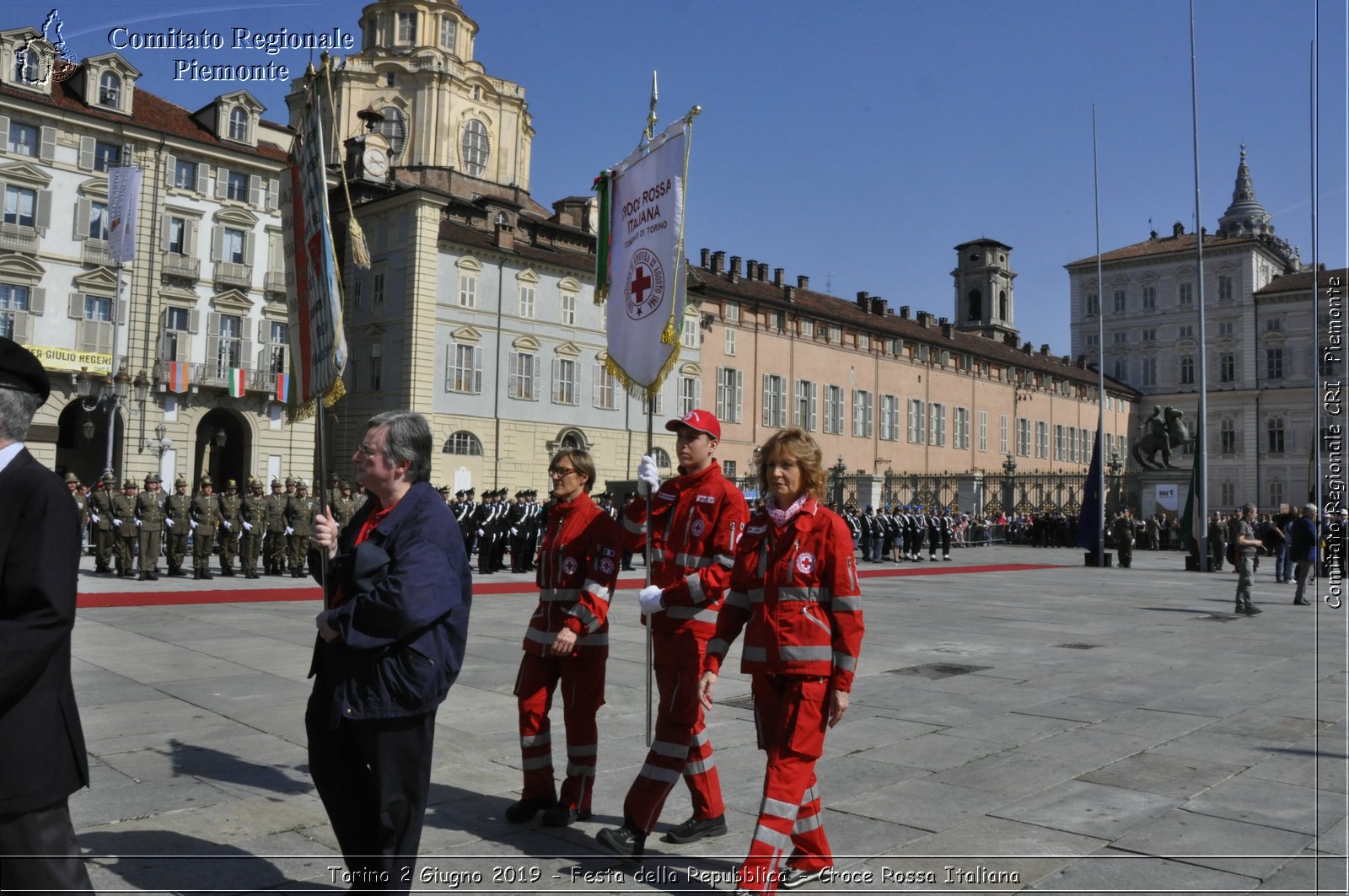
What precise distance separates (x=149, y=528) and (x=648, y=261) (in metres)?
14.1

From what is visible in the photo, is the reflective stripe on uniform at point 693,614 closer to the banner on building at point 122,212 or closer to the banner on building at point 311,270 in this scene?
the banner on building at point 311,270

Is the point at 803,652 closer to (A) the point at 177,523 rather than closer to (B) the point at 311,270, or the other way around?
(B) the point at 311,270

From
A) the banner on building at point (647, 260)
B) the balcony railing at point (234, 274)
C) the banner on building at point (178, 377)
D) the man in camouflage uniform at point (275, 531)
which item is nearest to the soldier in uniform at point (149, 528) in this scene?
the man in camouflage uniform at point (275, 531)

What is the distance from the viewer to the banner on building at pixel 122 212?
94.9 feet

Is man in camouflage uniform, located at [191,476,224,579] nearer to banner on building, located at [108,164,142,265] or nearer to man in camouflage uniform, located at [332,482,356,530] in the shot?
man in camouflage uniform, located at [332,482,356,530]

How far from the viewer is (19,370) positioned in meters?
2.76

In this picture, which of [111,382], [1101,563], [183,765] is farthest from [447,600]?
[111,382]

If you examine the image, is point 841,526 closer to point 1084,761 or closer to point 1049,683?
point 1084,761

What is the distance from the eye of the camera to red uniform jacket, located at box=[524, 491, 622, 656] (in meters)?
4.74

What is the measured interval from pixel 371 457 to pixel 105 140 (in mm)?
39208

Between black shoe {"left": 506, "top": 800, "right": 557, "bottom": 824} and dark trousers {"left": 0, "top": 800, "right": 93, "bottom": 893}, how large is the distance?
2.21 meters

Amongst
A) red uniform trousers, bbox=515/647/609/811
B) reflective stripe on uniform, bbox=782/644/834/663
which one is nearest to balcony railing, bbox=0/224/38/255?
red uniform trousers, bbox=515/647/609/811

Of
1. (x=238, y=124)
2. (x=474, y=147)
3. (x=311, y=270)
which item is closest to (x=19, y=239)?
(x=238, y=124)

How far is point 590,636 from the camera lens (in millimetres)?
4770
